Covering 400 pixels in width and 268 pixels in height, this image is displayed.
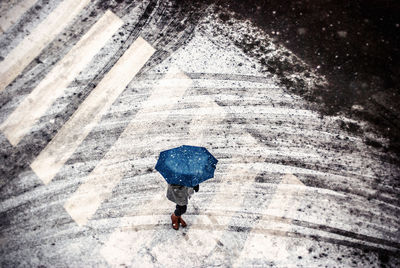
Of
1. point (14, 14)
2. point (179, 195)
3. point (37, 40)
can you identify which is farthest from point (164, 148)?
point (14, 14)

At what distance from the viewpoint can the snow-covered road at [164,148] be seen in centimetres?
539

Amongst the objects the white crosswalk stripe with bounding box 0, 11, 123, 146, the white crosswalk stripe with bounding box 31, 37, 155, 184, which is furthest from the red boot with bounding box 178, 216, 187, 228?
the white crosswalk stripe with bounding box 0, 11, 123, 146

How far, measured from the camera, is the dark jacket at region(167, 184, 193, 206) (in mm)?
4746

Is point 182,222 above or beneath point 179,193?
beneath

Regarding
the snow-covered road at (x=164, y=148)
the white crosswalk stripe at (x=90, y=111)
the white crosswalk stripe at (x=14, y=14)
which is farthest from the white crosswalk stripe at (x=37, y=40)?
the white crosswalk stripe at (x=90, y=111)

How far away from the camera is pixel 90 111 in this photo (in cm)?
649

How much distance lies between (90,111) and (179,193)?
269 centimetres

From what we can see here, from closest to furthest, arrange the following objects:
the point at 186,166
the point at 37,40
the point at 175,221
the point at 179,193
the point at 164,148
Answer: the point at 186,166 → the point at 179,193 → the point at 175,221 → the point at 164,148 → the point at 37,40

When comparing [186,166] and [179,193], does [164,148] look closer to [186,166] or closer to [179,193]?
[179,193]

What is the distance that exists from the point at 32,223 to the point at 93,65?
3.14 meters

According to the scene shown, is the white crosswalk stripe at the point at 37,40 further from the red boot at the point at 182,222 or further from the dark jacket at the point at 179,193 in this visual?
the red boot at the point at 182,222

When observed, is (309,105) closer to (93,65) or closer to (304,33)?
(304,33)

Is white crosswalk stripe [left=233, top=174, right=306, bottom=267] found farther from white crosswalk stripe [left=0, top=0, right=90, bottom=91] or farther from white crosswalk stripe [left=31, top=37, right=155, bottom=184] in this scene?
white crosswalk stripe [left=0, top=0, right=90, bottom=91]

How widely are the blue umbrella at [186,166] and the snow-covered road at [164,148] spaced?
4.36ft
